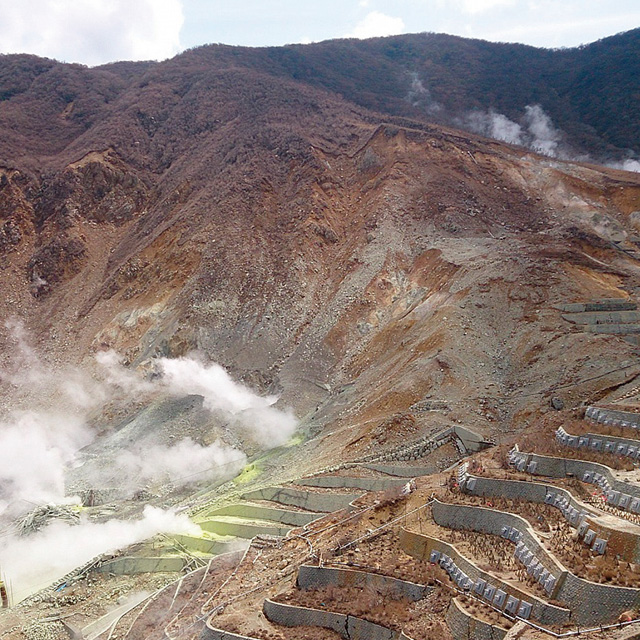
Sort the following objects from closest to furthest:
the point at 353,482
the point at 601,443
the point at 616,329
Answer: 1. the point at 601,443
2. the point at 353,482
3. the point at 616,329

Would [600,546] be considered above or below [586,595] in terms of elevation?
above

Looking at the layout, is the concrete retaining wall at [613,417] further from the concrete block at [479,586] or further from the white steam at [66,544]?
the white steam at [66,544]

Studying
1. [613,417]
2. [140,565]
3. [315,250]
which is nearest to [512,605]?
[613,417]

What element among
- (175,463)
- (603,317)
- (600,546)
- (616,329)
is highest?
(603,317)

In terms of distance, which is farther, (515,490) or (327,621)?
(515,490)

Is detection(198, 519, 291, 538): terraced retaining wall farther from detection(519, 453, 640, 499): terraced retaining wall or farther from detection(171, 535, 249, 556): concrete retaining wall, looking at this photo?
detection(519, 453, 640, 499): terraced retaining wall

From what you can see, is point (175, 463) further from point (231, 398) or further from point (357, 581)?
point (357, 581)

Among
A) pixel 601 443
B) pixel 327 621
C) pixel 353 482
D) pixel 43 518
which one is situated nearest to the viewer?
pixel 327 621

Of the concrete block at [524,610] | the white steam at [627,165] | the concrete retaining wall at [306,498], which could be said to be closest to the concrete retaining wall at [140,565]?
the concrete retaining wall at [306,498]

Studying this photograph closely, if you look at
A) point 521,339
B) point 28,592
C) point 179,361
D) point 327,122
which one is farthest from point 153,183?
point 28,592
